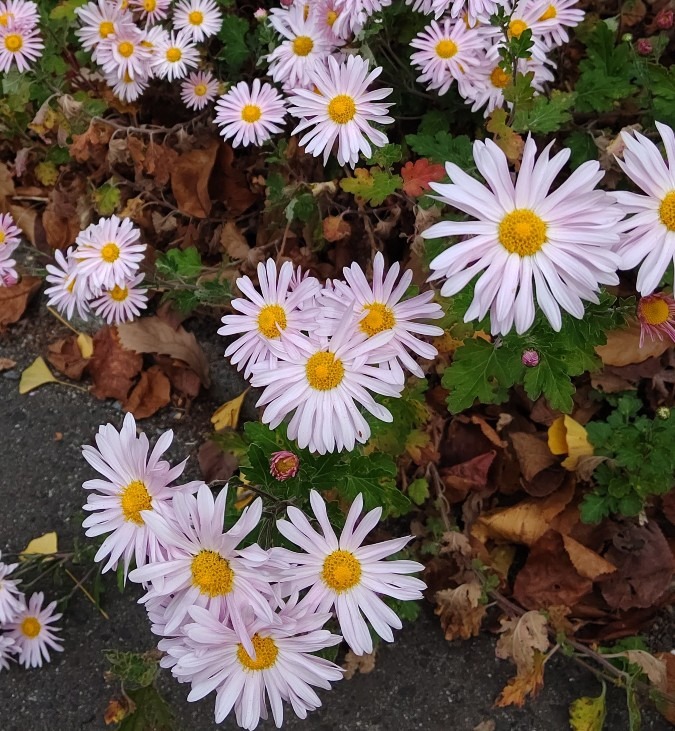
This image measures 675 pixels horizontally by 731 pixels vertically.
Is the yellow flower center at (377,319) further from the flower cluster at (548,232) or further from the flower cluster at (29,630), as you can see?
the flower cluster at (29,630)

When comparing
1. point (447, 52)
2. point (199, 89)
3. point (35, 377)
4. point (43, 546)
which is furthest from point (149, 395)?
point (447, 52)

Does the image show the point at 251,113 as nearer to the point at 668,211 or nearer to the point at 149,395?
the point at 149,395

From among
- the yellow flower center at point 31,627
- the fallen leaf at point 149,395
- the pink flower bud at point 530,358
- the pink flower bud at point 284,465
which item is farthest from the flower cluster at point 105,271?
the pink flower bud at point 530,358

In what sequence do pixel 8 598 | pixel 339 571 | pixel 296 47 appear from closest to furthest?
pixel 339 571 → pixel 8 598 → pixel 296 47

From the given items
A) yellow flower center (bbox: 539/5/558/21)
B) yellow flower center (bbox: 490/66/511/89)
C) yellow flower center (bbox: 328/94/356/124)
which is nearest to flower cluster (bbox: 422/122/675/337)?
yellow flower center (bbox: 328/94/356/124)

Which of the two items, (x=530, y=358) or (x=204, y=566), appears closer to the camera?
(x=204, y=566)

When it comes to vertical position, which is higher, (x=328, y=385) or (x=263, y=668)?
(x=328, y=385)

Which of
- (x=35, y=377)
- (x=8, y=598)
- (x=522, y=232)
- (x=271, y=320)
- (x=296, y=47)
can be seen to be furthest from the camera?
(x=35, y=377)

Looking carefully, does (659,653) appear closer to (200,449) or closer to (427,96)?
(200,449)
